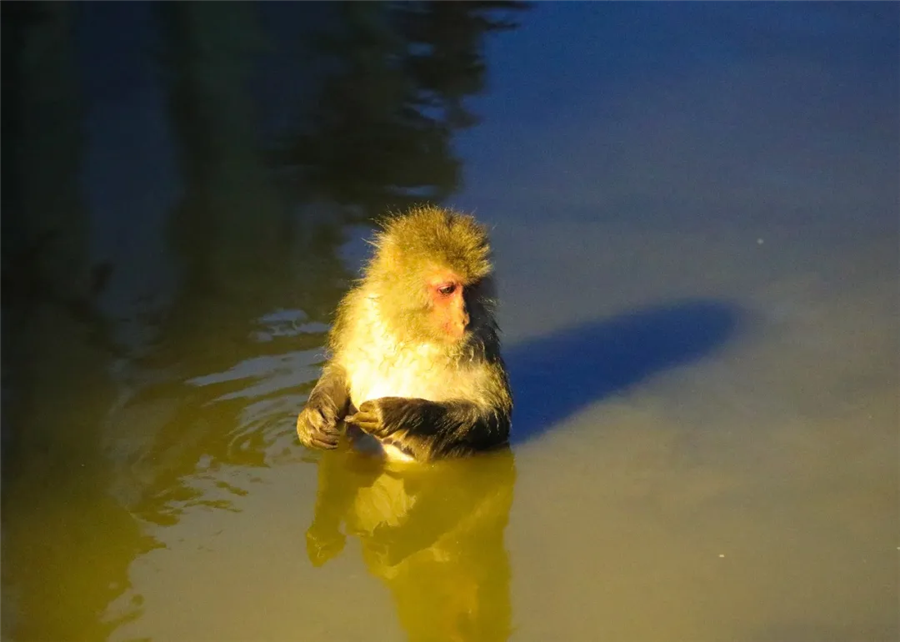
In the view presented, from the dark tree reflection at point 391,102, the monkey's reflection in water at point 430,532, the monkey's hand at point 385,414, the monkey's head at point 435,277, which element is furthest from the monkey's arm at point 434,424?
the dark tree reflection at point 391,102

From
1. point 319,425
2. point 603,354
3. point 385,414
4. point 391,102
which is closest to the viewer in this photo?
point 385,414

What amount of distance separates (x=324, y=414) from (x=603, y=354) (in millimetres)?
1625

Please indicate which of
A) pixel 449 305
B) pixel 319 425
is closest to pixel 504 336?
pixel 449 305

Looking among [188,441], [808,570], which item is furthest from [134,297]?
[808,570]

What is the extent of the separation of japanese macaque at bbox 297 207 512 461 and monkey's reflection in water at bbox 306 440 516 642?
0.37ft

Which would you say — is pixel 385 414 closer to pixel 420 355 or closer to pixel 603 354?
pixel 420 355

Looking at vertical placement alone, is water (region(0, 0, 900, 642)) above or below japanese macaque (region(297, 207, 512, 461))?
below

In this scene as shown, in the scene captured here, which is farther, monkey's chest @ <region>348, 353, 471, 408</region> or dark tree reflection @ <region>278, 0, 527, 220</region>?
dark tree reflection @ <region>278, 0, 527, 220</region>

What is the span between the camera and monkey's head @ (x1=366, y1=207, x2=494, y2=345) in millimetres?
5305

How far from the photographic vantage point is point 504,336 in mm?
6645

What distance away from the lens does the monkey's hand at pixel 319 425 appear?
215 inches

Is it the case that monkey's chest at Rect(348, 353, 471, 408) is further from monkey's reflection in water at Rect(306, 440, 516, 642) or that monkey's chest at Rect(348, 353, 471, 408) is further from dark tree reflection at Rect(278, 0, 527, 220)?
dark tree reflection at Rect(278, 0, 527, 220)

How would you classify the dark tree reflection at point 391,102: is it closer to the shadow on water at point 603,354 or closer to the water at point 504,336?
the water at point 504,336

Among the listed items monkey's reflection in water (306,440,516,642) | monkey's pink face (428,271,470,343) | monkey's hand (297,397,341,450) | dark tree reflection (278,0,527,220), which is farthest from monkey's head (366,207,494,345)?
dark tree reflection (278,0,527,220)
